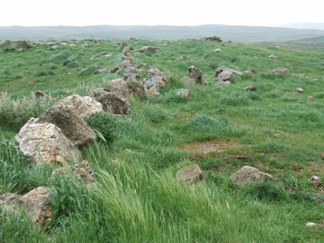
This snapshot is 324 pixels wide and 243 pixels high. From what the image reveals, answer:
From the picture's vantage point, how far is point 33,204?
5375 millimetres

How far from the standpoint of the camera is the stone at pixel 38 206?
5230mm

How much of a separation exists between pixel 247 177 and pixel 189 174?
43.0 inches

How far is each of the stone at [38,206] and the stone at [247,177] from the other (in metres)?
3.42

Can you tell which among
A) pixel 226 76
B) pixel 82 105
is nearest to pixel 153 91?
pixel 226 76

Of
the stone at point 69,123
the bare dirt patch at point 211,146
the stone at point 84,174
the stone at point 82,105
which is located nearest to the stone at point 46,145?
the stone at point 84,174

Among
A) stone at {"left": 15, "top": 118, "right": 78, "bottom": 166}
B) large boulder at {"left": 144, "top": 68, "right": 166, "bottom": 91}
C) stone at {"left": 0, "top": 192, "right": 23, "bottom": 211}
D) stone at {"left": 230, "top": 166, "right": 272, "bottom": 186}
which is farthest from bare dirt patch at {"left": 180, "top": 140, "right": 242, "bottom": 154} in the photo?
large boulder at {"left": 144, "top": 68, "right": 166, "bottom": 91}

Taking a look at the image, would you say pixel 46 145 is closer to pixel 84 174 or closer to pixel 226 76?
pixel 84 174

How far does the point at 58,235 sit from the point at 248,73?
19092 mm

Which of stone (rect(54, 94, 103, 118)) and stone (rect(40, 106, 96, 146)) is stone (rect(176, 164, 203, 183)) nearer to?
stone (rect(40, 106, 96, 146))

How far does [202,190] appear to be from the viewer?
243 inches

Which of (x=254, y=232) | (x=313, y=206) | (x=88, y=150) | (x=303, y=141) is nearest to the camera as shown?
(x=254, y=232)

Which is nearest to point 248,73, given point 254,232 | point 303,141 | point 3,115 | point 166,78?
point 166,78

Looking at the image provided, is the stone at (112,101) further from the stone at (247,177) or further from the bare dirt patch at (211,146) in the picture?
the stone at (247,177)

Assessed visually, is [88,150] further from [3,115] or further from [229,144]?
[229,144]
